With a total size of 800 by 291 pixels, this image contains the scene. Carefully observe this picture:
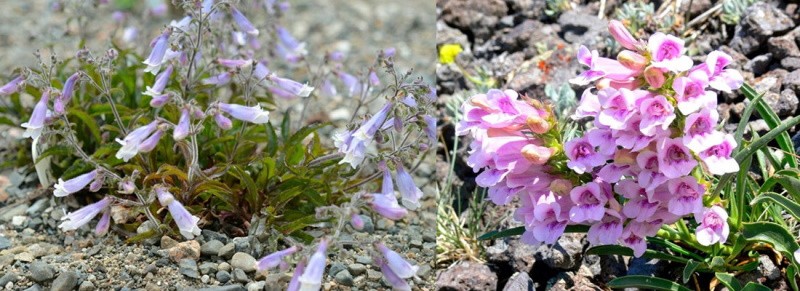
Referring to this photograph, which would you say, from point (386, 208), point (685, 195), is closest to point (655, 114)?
point (685, 195)

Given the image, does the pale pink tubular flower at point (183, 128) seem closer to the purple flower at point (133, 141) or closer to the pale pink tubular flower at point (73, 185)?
the purple flower at point (133, 141)

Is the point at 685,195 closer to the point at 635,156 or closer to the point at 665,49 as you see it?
the point at 635,156

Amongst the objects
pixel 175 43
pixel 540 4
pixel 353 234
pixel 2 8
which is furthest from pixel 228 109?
pixel 2 8

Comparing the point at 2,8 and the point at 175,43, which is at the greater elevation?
the point at 175,43

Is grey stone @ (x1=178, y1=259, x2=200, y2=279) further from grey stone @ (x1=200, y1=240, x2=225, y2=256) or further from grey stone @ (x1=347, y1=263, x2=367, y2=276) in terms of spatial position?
grey stone @ (x1=347, y1=263, x2=367, y2=276)

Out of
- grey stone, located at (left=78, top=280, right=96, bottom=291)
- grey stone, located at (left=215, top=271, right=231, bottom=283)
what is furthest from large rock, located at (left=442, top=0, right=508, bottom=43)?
grey stone, located at (left=78, top=280, right=96, bottom=291)

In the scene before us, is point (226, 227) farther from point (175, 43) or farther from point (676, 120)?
point (676, 120)
